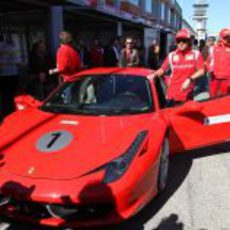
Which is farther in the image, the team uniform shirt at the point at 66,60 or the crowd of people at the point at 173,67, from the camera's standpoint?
the team uniform shirt at the point at 66,60

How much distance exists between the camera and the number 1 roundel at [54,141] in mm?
3656

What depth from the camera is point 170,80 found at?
5.80 meters

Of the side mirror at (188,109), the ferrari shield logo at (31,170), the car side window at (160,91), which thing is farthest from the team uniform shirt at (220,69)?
the ferrari shield logo at (31,170)

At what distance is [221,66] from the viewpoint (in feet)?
21.5

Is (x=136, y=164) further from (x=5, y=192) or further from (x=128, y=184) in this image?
(x=5, y=192)

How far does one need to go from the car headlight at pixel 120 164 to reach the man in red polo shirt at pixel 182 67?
2.12 m

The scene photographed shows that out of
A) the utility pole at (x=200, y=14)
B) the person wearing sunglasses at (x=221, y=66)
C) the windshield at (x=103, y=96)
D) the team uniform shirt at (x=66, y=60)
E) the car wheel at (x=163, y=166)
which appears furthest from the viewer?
the utility pole at (x=200, y=14)

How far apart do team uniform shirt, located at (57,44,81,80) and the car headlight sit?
3679 millimetres

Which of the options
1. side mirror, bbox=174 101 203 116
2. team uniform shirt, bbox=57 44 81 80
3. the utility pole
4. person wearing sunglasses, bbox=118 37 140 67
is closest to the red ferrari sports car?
side mirror, bbox=174 101 203 116

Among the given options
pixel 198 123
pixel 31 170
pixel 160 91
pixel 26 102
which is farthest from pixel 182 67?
pixel 31 170

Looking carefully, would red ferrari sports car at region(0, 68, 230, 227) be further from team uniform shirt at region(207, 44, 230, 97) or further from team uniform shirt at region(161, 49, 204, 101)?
team uniform shirt at region(207, 44, 230, 97)

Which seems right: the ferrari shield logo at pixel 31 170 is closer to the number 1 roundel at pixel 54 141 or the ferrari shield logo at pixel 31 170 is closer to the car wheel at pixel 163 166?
the number 1 roundel at pixel 54 141

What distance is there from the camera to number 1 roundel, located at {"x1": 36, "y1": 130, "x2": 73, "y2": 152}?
3.66 m

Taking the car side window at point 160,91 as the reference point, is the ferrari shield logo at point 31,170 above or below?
below
